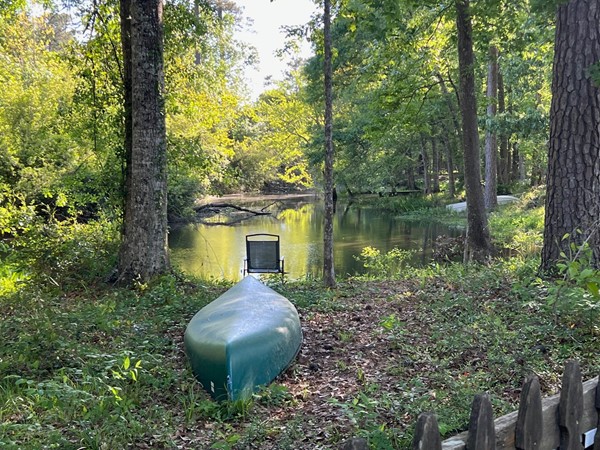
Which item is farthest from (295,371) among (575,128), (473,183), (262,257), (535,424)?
(473,183)

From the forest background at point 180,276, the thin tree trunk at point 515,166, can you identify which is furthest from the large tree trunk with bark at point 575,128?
the thin tree trunk at point 515,166

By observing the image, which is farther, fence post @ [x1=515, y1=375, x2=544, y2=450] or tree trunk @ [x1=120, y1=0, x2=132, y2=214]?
tree trunk @ [x1=120, y1=0, x2=132, y2=214]

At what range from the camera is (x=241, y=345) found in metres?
3.40

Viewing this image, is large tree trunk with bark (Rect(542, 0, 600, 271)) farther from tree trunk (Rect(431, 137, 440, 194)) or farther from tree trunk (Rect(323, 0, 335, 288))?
tree trunk (Rect(431, 137, 440, 194))

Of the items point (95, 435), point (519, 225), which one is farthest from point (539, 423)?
point (519, 225)

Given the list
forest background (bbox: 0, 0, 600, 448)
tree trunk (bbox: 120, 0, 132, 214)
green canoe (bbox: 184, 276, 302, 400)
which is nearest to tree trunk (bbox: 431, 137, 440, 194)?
forest background (bbox: 0, 0, 600, 448)

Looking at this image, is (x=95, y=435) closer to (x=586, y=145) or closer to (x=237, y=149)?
(x=586, y=145)

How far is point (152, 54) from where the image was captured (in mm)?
6105

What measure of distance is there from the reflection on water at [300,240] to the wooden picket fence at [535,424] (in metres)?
8.36

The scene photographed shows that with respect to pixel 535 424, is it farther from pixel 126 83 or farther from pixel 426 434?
pixel 126 83

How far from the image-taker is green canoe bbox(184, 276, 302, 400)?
332 cm

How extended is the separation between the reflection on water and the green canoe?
602cm

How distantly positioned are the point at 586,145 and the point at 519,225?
33.7 ft

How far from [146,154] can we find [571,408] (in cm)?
550
